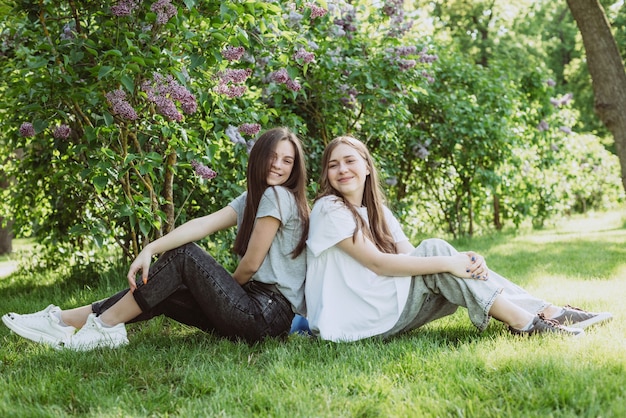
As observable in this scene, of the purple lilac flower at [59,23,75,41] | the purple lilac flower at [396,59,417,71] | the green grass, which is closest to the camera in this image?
the green grass

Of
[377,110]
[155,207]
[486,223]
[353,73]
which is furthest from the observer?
[486,223]

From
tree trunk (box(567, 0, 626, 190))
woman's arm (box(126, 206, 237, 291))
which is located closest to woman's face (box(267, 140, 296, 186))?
woman's arm (box(126, 206, 237, 291))

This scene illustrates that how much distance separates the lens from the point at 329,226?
284 cm

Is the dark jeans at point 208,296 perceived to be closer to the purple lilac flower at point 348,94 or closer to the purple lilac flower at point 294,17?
the purple lilac flower at point 294,17

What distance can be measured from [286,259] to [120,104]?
114 centimetres

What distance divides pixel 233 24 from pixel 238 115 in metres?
0.66

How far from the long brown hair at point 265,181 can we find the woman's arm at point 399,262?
0.26 meters

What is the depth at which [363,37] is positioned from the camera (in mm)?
5074

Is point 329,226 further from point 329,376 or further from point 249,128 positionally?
point 249,128

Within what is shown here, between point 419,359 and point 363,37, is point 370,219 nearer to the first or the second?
point 419,359

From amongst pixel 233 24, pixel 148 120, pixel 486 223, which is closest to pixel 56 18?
pixel 148 120

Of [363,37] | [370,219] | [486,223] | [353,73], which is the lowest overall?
[486,223]

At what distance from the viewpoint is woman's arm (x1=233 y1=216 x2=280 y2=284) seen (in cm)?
286

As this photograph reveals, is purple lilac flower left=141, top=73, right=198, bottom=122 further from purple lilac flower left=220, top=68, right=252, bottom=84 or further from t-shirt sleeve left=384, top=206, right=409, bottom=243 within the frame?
t-shirt sleeve left=384, top=206, right=409, bottom=243
